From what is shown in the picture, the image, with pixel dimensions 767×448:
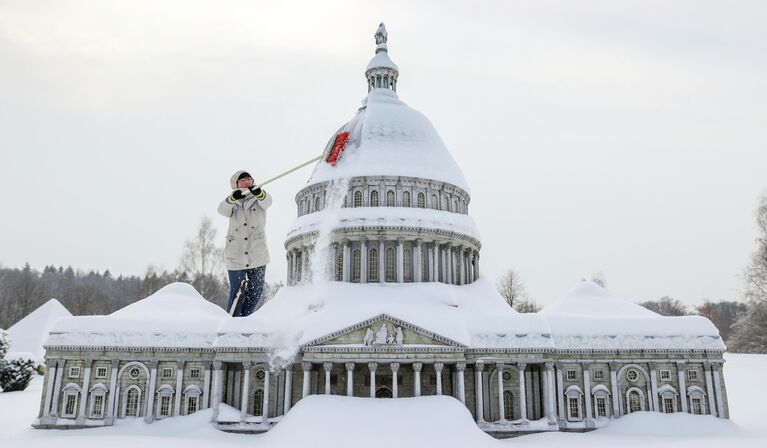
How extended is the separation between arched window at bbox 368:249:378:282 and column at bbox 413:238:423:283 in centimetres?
313

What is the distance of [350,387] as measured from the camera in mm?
32625

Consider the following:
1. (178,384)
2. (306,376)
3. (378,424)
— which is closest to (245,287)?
(378,424)

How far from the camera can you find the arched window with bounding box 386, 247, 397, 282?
43000mm

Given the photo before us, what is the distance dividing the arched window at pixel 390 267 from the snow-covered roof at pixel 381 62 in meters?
20.6

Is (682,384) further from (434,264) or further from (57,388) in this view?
(57,388)

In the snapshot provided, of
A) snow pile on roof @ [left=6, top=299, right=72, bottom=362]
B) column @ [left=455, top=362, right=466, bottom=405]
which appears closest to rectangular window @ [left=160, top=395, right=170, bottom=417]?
column @ [left=455, top=362, right=466, bottom=405]

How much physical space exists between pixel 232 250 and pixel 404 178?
25.6 metres

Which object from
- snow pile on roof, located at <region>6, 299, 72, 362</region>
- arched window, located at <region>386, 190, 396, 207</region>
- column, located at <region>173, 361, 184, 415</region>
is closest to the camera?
column, located at <region>173, 361, 184, 415</region>

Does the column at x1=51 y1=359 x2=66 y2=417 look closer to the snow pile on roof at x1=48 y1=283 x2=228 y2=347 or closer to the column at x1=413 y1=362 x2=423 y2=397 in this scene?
the snow pile on roof at x1=48 y1=283 x2=228 y2=347

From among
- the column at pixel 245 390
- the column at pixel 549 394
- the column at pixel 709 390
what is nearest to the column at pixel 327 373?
the column at pixel 245 390

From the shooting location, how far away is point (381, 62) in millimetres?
53844

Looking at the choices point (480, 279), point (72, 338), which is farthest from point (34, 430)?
point (480, 279)

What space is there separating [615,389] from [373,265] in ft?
64.7

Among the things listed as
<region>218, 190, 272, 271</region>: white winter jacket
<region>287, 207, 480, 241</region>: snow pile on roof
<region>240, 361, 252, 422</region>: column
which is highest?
<region>287, 207, 480, 241</region>: snow pile on roof
